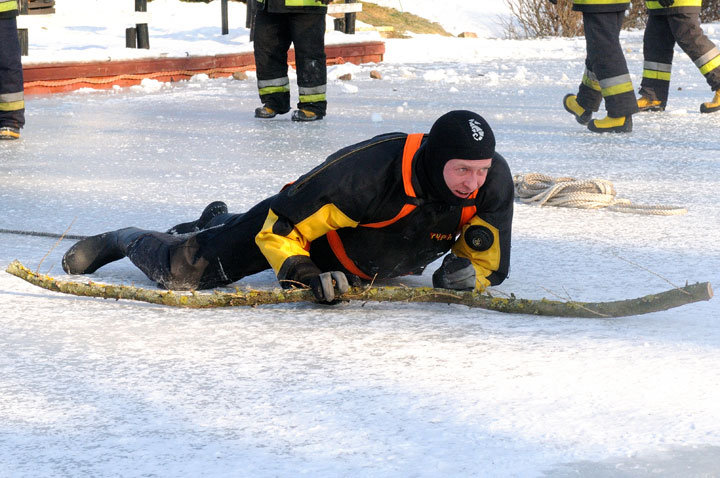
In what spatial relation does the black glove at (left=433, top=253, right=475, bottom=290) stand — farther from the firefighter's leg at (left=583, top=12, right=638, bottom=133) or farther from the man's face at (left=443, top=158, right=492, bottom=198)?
the firefighter's leg at (left=583, top=12, right=638, bottom=133)

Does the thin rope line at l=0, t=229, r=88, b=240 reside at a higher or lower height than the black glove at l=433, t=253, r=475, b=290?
lower

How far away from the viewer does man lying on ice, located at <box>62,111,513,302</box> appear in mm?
2678

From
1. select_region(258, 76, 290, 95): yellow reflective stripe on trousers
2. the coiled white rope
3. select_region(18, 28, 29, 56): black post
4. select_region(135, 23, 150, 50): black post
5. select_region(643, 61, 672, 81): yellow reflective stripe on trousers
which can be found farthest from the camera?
select_region(135, 23, 150, 50): black post

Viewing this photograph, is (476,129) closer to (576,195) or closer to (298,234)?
(298,234)

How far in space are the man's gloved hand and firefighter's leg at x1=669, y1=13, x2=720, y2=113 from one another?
4.93 meters

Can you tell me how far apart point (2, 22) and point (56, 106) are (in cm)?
208

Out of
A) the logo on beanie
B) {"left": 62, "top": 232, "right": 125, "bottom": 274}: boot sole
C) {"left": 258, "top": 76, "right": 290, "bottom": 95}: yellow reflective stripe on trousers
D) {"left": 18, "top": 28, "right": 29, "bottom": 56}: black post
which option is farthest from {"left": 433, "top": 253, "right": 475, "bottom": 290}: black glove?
{"left": 18, "top": 28, "right": 29, "bottom": 56}: black post

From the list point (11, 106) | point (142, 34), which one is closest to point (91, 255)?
point (11, 106)

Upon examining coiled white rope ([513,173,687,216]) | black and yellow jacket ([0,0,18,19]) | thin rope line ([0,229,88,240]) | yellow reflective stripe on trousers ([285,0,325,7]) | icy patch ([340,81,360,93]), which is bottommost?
thin rope line ([0,229,88,240])

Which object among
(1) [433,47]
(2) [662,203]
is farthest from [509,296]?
(1) [433,47]

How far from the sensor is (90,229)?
3.88 metres

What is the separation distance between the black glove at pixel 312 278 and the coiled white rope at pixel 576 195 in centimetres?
175

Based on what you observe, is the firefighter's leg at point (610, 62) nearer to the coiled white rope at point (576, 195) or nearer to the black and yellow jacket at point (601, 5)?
the black and yellow jacket at point (601, 5)

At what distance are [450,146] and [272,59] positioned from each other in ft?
16.4
